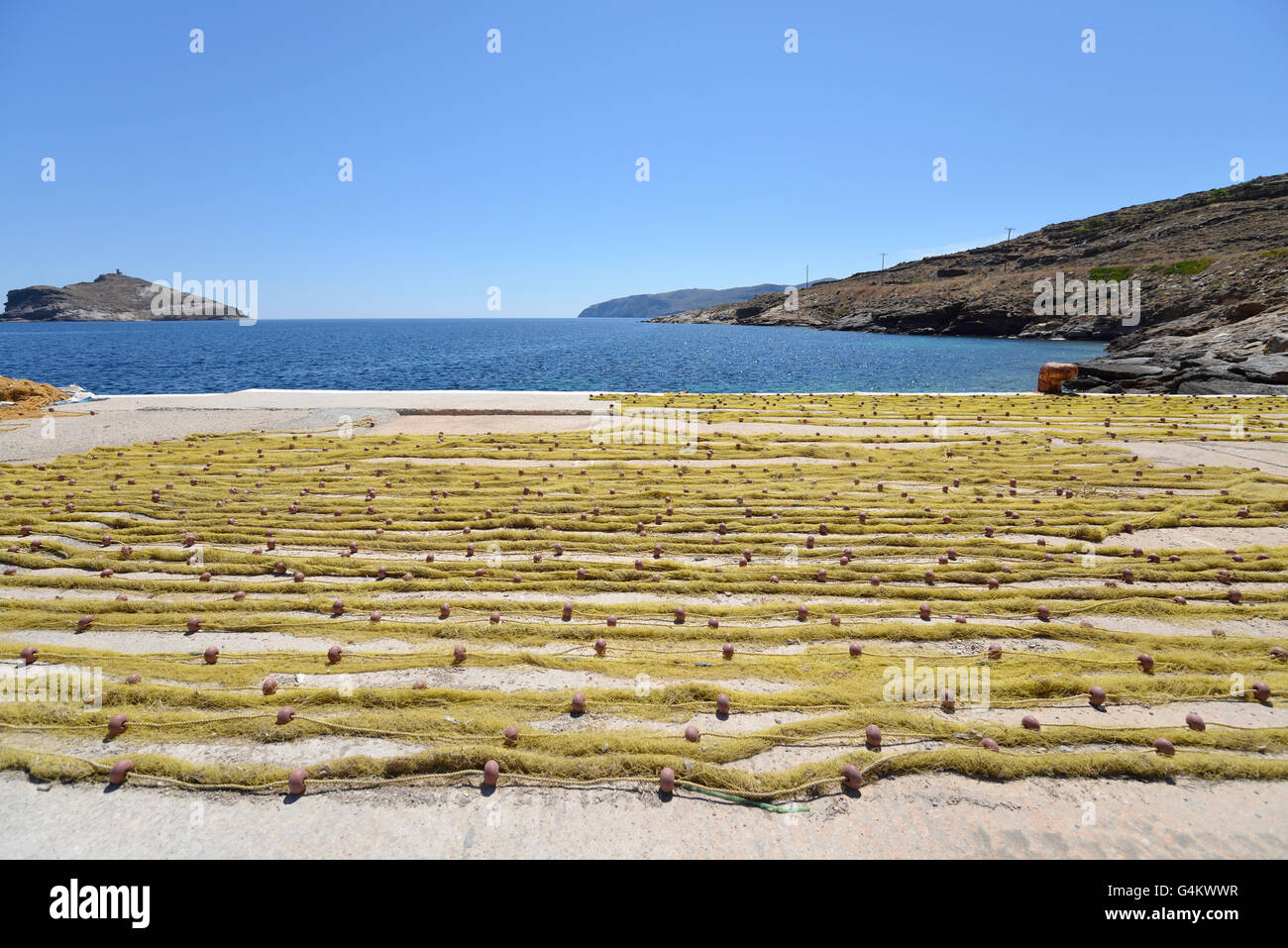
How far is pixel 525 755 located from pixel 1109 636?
533 cm

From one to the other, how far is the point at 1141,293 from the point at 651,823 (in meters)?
99.9

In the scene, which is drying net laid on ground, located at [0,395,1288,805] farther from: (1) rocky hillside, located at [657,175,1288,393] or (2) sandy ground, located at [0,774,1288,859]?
(1) rocky hillside, located at [657,175,1288,393]

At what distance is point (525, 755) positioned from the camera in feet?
12.3

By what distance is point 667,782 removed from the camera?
3516mm

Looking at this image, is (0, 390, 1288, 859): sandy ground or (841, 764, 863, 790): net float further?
(841, 764, 863, 790): net float

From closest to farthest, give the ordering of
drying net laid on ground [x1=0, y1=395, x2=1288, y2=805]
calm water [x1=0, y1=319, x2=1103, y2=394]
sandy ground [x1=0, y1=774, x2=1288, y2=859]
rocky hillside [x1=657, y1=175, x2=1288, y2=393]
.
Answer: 1. sandy ground [x1=0, y1=774, x2=1288, y2=859]
2. drying net laid on ground [x1=0, y1=395, x2=1288, y2=805]
3. rocky hillside [x1=657, y1=175, x2=1288, y2=393]
4. calm water [x1=0, y1=319, x2=1103, y2=394]

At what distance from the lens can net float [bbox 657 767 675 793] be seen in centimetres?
352

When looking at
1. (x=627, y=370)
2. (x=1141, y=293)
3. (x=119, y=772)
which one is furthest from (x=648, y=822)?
(x=1141, y=293)

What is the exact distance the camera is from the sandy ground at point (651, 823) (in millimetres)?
3137

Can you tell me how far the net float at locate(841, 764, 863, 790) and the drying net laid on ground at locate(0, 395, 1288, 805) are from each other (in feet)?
0.26

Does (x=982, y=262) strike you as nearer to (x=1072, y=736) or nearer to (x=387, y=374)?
(x=387, y=374)

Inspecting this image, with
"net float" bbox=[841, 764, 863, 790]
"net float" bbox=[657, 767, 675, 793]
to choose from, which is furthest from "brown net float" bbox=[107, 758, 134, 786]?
"net float" bbox=[841, 764, 863, 790]

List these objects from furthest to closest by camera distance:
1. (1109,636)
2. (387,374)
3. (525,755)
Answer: (387,374) → (1109,636) → (525,755)
